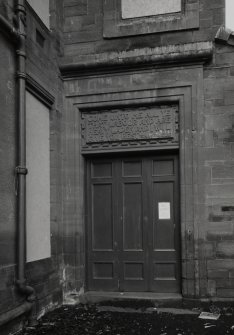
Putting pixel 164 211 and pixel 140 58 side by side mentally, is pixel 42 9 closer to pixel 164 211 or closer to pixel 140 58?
pixel 140 58

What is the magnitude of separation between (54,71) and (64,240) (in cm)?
289

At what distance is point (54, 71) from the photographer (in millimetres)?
6867

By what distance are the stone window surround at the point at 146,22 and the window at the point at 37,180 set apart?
6.27 feet

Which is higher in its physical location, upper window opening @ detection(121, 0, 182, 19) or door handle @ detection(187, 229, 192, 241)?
upper window opening @ detection(121, 0, 182, 19)

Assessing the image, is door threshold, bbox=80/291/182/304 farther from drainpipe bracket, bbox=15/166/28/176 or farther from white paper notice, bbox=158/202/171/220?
drainpipe bracket, bbox=15/166/28/176

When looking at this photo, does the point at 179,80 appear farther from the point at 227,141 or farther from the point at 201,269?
the point at 201,269

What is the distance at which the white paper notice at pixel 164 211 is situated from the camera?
6984mm

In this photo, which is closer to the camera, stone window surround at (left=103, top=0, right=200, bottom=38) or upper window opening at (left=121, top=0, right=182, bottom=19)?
stone window surround at (left=103, top=0, right=200, bottom=38)

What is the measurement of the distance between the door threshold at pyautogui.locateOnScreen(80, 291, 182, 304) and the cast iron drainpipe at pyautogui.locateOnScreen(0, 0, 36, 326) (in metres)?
1.49

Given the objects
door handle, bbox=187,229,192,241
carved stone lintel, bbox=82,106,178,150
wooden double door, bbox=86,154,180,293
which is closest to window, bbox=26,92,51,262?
carved stone lintel, bbox=82,106,178,150

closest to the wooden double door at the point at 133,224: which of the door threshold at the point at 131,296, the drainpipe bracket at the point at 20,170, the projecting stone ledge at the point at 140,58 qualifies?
the door threshold at the point at 131,296

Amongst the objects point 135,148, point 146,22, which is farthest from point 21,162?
point 146,22

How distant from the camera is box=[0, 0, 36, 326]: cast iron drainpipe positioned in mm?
5215

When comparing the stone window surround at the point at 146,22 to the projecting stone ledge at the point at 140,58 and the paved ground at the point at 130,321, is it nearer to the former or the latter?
the projecting stone ledge at the point at 140,58
